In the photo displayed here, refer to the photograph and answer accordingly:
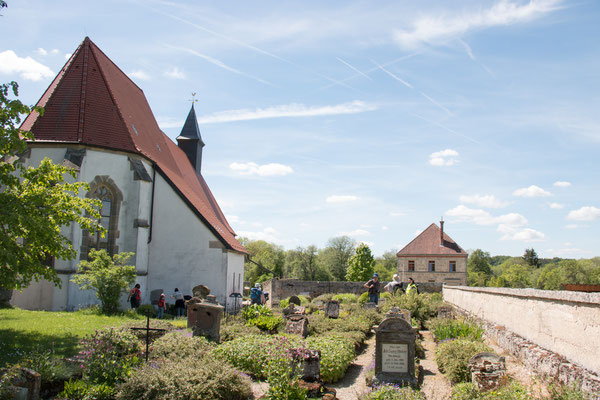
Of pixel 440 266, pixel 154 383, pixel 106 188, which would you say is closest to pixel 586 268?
pixel 440 266

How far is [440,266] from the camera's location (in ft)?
173

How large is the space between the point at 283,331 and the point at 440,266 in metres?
41.5

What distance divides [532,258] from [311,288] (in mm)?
79211

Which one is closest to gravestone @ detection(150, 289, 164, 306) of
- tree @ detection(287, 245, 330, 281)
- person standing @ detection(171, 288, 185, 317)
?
person standing @ detection(171, 288, 185, 317)

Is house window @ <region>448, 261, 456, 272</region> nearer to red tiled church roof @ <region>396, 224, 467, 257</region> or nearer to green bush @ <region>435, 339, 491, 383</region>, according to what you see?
red tiled church roof @ <region>396, 224, 467, 257</region>

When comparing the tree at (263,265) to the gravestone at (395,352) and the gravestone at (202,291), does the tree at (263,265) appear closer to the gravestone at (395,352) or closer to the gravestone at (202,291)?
the gravestone at (202,291)

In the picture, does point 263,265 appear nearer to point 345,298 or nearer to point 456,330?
point 345,298

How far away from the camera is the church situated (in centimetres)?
1914

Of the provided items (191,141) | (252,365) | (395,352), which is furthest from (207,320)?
(191,141)

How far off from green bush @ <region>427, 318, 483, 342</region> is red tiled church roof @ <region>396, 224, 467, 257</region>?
4054 cm

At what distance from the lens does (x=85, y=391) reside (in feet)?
25.1

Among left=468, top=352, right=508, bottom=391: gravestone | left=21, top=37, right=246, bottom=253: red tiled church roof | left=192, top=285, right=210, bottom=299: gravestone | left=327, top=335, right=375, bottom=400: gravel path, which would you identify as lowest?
left=327, top=335, right=375, bottom=400: gravel path

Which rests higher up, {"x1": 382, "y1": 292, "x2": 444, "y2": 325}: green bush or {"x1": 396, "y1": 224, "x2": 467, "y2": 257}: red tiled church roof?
{"x1": 396, "y1": 224, "x2": 467, "y2": 257}: red tiled church roof

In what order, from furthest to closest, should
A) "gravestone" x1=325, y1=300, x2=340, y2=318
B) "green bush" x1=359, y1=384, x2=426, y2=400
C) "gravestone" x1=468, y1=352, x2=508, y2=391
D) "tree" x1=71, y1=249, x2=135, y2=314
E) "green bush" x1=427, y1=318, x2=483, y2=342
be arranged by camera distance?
"gravestone" x1=325, y1=300, x2=340, y2=318 → "tree" x1=71, y1=249, x2=135, y2=314 → "green bush" x1=427, y1=318, x2=483, y2=342 → "gravestone" x1=468, y1=352, x2=508, y2=391 → "green bush" x1=359, y1=384, x2=426, y2=400
